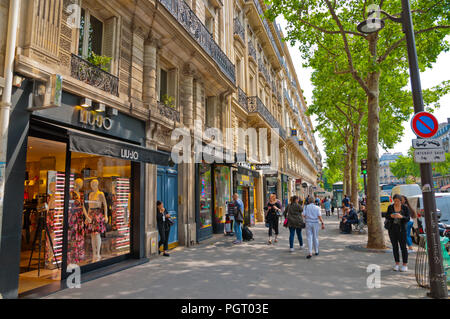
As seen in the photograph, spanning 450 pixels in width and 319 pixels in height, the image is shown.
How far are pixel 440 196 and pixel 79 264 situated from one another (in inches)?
482

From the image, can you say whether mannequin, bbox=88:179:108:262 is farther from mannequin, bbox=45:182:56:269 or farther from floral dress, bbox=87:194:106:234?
mannequin, bbox=45:182:56:269

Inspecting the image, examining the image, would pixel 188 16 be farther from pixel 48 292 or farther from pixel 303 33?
pixel 48 292

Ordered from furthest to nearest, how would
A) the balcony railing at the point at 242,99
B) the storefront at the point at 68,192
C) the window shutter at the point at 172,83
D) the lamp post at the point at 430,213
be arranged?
1. the balcony railing at the point at 242,99
2. the window shutter at the point at 172,83
3. the storefront at the point at 68,192
4. the lamp post at the point at 430,213

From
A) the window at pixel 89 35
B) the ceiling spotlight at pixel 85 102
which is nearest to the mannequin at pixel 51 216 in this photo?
→ the ceiling spotlight at pixel 85 102

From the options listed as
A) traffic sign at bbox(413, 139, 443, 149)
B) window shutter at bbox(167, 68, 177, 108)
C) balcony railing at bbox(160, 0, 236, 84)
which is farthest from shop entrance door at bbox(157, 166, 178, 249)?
traffic sign at bbox(413, 139, 443, 149)

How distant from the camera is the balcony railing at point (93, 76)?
6.42 meters

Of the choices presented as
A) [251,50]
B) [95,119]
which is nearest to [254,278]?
[95,119]

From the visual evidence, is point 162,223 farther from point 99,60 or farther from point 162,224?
point 99,60

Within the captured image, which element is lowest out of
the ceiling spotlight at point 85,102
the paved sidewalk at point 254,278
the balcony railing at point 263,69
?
the paved sidewalk at point 254,278

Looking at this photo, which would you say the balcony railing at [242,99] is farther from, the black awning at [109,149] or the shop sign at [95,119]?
the shop sign at [95,119]

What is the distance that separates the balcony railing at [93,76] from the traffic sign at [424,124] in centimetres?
680

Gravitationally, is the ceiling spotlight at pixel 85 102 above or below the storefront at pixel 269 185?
above

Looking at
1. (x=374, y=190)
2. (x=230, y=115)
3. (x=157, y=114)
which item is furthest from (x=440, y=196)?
(x=157, y=114)

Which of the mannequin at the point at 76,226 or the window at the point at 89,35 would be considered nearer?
the mannequin at the point at 76,226
